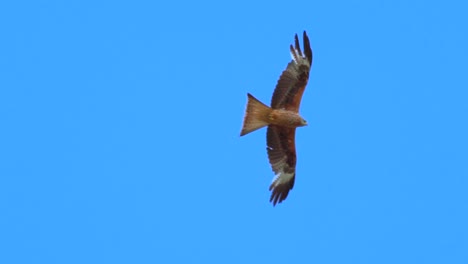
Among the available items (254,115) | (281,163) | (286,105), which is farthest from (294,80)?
(281,163)

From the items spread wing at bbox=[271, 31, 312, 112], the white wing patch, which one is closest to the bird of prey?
spread wing at bbox=[271, 31, 312, 112]

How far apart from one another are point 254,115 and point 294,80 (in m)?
0.80

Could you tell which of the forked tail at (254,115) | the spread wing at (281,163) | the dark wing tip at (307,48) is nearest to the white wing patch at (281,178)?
the spread wing at (281,163)

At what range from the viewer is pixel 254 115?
1504 centimetres

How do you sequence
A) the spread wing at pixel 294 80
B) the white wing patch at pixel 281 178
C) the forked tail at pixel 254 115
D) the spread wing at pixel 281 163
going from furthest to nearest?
the white wing patch at pixel 281 178
the spread wing at pixel 281 163
the spread wing at pixel 294 80
the forked tail at pixel 254 115

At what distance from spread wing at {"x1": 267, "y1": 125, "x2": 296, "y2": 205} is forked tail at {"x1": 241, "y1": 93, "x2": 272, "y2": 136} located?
32.3 inches

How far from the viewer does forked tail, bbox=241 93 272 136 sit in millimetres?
14930

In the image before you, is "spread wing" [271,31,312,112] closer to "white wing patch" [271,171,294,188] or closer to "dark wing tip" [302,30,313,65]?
"dark wing tip" [302,30,313,65]

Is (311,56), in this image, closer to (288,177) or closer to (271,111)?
(271,111)

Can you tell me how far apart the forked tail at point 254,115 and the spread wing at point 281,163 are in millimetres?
820

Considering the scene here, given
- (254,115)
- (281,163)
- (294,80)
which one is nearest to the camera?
(254,115)

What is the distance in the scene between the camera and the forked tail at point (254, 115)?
588 inches

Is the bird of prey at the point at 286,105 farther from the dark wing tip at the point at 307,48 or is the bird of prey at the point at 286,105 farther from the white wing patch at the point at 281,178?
the white wing patch at the point at 281,178

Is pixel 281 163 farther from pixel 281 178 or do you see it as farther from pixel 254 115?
pixel 254 115
